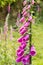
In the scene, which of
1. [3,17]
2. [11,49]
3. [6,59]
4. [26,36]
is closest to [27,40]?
[26,36]

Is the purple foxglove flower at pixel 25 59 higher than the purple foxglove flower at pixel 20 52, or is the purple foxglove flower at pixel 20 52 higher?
the purple foxglove flower at pixel 20 52

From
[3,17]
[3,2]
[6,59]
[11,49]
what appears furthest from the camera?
[3,17]

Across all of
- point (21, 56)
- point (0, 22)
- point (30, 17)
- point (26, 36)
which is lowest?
point (0, 22)

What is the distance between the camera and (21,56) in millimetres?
3355

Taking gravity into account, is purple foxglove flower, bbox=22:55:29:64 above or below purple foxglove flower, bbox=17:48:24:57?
below

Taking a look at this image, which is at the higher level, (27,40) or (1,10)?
(27,40)

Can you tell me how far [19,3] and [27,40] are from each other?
9.25 m

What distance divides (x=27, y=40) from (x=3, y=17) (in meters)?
8.89

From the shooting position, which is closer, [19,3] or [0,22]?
[0,22]

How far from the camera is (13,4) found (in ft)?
41.3

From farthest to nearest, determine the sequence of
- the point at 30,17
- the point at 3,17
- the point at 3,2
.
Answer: the point at 3,17 < the point at 3,2 < the point at 30,17

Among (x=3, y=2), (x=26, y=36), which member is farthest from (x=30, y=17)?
(x=3, y=2)

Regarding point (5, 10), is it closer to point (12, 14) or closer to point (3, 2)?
point (12, 14)

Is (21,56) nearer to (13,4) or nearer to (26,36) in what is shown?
(26,36)
